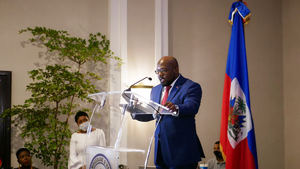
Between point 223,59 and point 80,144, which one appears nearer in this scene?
point 80,144

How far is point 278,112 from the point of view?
7070mm

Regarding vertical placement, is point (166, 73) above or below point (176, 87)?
above

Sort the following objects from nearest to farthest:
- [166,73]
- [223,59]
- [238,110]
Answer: [166,73] < [238,110] < [223,59]

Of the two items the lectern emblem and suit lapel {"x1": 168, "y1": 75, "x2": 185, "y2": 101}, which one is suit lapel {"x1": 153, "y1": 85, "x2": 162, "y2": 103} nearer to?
suit lapel {"x1": 168, "y1": 75, "x2": 185, "y2": 101}

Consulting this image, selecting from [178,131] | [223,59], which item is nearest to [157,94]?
[178,131]

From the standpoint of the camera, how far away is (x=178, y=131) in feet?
10.4

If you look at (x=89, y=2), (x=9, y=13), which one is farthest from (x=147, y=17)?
(x=9, y=13)

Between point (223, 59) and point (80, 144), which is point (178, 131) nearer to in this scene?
point (80, 144)

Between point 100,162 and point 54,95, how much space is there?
8.70ft

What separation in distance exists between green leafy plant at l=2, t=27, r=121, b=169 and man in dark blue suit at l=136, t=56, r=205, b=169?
235 centimetres

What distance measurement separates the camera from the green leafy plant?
209 inches

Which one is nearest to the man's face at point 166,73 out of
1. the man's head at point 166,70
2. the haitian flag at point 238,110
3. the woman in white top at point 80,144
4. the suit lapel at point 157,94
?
the man's head at point 166,70

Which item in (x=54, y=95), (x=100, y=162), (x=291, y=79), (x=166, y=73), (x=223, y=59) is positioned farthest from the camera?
(x=291, y=79)

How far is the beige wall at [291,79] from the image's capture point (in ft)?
22.2
